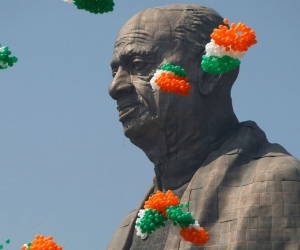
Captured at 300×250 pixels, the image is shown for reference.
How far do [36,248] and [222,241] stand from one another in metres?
3.26

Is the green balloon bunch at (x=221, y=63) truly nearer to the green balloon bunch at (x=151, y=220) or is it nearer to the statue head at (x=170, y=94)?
the statue head at (x=170, y=94)

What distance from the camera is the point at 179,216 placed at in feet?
62.8

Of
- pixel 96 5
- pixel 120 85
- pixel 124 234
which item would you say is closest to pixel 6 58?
pixel 96 5

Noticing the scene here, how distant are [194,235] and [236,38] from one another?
3.26 meters

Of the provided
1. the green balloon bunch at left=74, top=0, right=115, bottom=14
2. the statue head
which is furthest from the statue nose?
the green balloon bunch at left=74, top=0, right=115, bottom=14

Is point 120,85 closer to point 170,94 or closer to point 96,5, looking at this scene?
point 170,94

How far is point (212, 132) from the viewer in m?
21.9

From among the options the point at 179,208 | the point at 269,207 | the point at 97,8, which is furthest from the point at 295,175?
the point at 97,8

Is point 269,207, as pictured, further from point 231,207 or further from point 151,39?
point 151,39

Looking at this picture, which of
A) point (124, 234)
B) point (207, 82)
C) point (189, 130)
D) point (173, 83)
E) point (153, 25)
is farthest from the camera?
point (124, 234)

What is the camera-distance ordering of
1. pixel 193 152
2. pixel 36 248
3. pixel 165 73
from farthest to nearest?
pixel 193 152 → pixel 165 73 → pixel 36 248

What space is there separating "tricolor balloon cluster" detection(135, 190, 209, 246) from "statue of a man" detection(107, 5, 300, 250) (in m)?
1.23

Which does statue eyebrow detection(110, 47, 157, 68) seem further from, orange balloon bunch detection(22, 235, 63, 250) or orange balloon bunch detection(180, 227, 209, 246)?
orange balloon bunch detection(22, 235, 63, 250)

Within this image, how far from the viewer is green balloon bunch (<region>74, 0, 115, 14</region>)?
1942 cm
